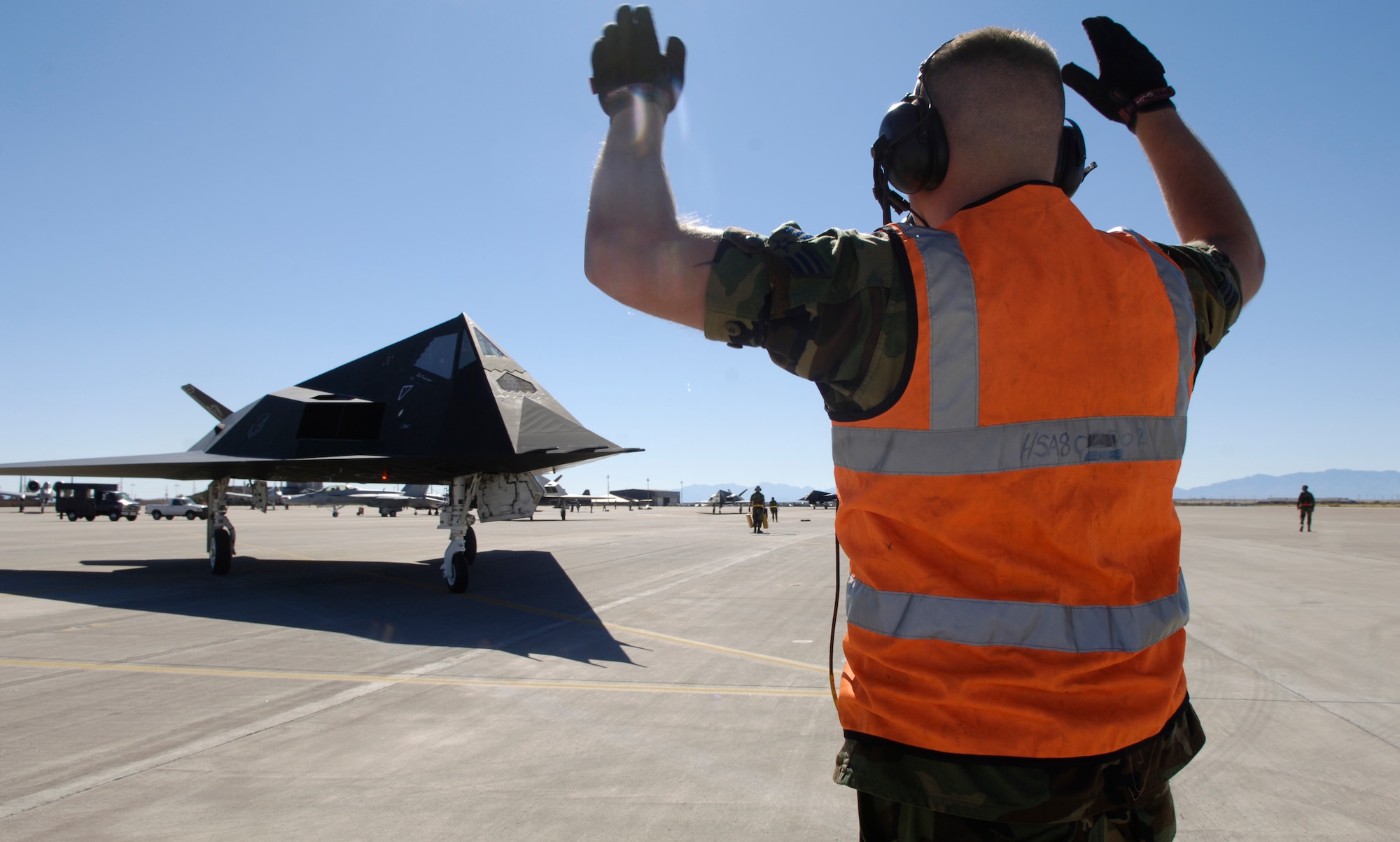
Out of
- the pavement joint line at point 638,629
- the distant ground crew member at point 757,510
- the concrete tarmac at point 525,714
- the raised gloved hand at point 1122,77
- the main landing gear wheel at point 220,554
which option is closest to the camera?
the raised gloved hand at point 1122,77

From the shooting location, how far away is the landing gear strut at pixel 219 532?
Result: 13953 mm

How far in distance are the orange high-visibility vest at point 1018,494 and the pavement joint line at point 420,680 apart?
450 cm

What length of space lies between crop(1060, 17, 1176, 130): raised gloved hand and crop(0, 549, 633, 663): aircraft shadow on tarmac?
19.6 feet

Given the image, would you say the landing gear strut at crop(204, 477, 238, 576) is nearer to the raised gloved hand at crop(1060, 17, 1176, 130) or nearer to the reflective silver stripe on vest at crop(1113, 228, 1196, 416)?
the raised gloved hand at crop(1060, 17, 1176, 130)

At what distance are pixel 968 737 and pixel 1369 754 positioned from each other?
4763 millimetres

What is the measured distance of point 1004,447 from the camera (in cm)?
144

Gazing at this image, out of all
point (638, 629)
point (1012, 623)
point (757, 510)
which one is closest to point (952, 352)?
point (1012, 623)

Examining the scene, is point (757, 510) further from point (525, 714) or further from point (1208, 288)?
point (1208, 288)

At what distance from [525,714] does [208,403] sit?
1763 centimetres

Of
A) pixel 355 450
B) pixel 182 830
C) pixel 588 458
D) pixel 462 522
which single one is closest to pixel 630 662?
pixel 182 830

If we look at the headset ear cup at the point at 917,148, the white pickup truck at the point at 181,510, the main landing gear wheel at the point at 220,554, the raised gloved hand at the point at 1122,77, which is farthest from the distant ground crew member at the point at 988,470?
the white pickup truck at the point at 181,510

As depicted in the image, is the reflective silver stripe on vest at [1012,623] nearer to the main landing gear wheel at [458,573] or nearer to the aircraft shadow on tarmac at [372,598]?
the aircraft shadow on tarmac at [372,598]

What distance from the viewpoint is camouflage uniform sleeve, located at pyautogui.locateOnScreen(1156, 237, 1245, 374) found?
174 centimetres

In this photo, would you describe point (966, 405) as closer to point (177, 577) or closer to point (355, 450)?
point (355, 450)
